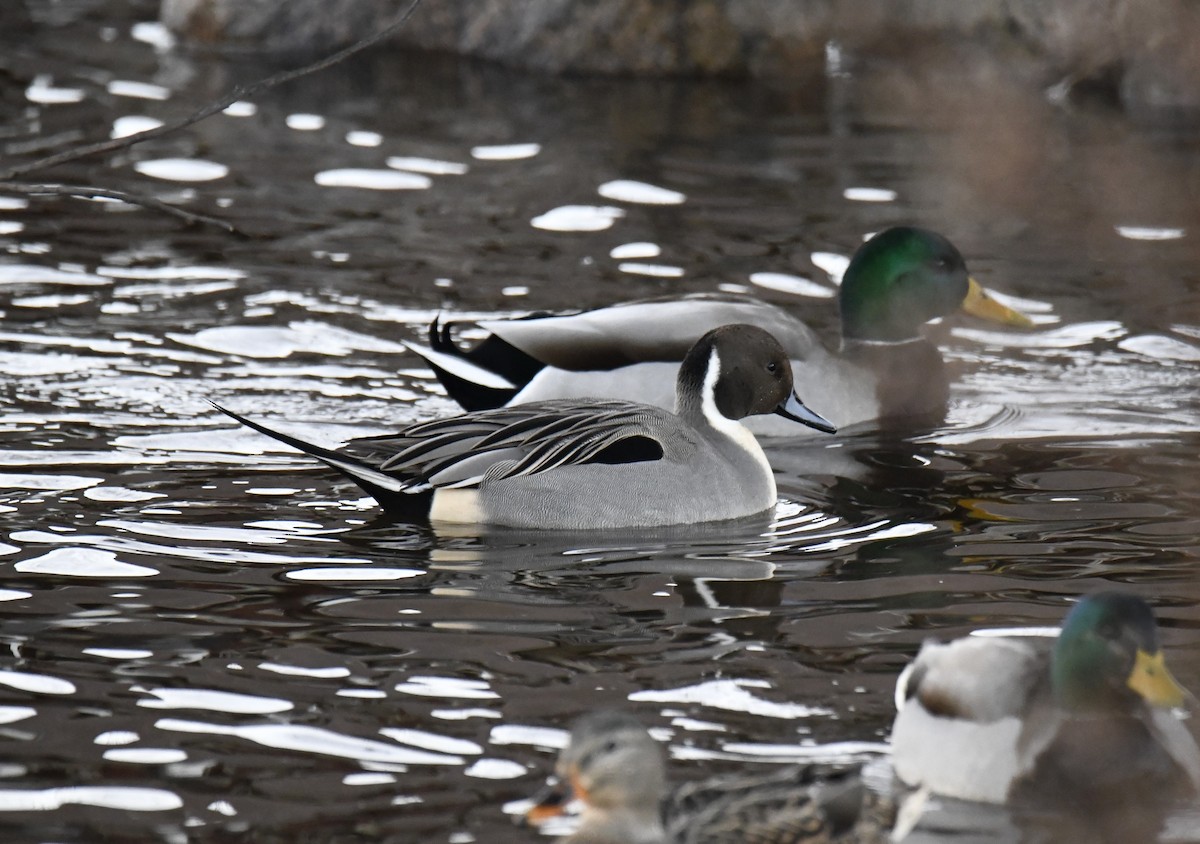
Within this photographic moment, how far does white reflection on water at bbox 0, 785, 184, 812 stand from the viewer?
4488mm

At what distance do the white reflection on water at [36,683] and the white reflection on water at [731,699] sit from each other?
1436mm

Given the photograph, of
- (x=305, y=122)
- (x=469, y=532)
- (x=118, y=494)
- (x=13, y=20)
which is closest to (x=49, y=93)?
(x=305, y=122)

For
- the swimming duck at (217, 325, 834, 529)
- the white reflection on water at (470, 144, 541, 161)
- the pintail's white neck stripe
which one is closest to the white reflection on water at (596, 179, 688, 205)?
the white reflection on water at (470, 144, 541, 161)

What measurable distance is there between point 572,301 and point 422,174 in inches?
107

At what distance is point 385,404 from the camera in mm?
8312

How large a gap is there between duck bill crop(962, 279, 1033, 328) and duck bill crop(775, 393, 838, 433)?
182 centimetres

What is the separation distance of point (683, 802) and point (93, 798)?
134 centimetres

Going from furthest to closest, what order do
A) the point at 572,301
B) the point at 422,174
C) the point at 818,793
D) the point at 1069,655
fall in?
the point at 422,174 < the point at 572,301 < the point at 1069,655 < the point at 818,793

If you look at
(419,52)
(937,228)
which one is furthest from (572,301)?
(419,52)

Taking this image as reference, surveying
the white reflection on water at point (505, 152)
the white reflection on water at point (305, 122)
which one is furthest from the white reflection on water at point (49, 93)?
the white reflection on water at point (505, 152)

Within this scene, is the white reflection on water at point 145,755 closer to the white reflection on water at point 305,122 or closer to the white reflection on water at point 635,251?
the white reflection on water at point 635,251

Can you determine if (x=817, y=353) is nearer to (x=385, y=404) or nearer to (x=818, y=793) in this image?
(x=385, y=404)

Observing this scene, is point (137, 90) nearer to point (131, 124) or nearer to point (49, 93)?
point (49, 93)

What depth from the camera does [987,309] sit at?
9031 millimetres
